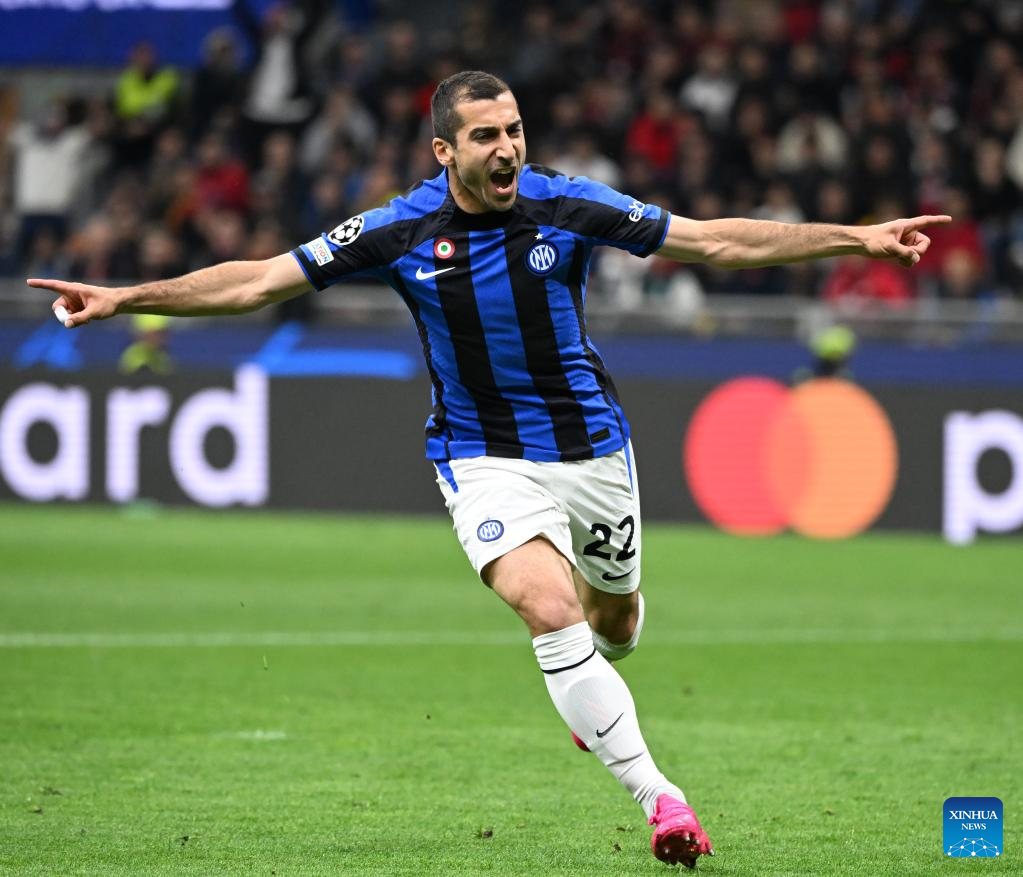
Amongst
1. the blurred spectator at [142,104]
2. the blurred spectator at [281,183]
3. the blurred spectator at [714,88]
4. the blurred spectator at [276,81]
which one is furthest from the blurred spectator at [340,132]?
the blurred spectator at [714,88]

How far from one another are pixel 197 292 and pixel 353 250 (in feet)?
1.70

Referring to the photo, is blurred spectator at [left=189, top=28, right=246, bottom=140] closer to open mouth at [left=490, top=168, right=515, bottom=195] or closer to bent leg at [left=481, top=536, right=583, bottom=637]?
open mouth at [left=490, top=168, right=515, bottom=195]

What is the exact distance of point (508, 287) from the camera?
19.0 ft

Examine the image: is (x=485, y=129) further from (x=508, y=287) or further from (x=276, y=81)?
(x=276, y=81)

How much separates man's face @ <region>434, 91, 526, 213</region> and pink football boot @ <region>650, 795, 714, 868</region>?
1.91 m

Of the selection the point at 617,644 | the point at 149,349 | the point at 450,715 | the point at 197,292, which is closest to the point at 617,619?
the point at 617,644

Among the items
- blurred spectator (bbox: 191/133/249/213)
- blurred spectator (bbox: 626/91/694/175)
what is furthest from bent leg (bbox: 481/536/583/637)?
blurred spectator (bbox: 191/133/249/213)

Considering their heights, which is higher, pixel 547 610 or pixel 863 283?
pixel 863 283

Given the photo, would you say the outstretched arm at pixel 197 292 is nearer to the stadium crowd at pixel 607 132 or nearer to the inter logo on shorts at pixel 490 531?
the inter logo on shorts at pixel 490 531

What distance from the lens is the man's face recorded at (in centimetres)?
566

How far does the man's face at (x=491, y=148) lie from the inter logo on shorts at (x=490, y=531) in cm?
98

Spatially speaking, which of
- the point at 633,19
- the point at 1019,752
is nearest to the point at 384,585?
the point at 1019,752

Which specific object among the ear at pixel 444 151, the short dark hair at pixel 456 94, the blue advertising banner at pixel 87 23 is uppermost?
the blue advertising banner at pixel 87 23

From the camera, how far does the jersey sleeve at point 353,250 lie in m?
5.80
